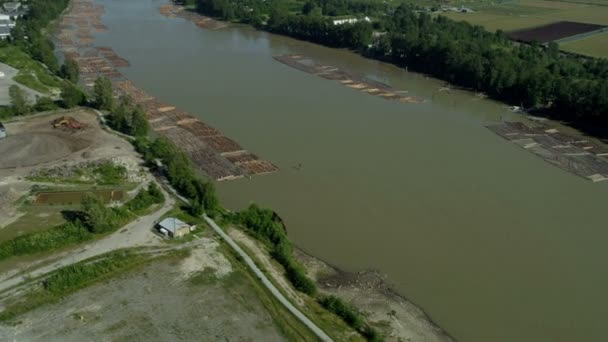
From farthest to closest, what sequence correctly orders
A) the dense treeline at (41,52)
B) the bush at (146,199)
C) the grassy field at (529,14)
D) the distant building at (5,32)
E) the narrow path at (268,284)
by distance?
1. the grassy field at (529,14)
2. the distant building at (5,32)
3. the dense treeline at (41,52)
4. the bush at (146,199)
5. the narrow path at (268,284)

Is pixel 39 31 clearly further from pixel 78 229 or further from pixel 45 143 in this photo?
pixel 78 229

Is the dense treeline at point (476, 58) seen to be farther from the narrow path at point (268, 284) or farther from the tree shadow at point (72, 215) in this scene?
the tree shadow at point (72, 215)

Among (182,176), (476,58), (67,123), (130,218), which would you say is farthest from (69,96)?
(476,58)

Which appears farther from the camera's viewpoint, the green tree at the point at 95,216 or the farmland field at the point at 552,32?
the farmland field at the point at 552,32

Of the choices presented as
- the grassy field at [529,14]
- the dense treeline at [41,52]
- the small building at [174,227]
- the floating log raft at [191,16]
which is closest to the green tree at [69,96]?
the dense treeline at [41,52]

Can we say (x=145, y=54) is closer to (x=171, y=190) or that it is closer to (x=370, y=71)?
(x=370, y=71)

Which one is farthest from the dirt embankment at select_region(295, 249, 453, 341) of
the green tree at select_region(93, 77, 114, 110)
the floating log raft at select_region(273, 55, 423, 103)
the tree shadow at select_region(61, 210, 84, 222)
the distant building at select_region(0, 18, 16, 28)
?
the distant building at select_region(0, 18, 16, 28)

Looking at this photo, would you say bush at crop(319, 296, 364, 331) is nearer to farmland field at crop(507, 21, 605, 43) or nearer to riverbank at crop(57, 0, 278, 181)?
riverbank at crop(57, 0, 278, 181)

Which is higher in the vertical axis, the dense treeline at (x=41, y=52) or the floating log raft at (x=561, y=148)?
the dense treeline at (x=41, y=52)
